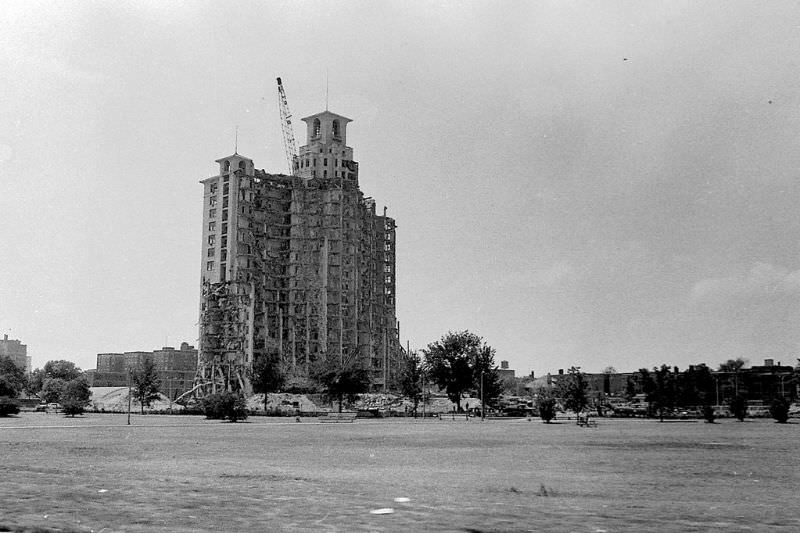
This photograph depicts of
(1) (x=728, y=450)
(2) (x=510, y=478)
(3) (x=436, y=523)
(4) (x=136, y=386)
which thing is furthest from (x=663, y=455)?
(4) (x=136, y=386)

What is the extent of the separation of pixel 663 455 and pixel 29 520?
20989 mm

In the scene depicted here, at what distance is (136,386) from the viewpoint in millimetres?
106188

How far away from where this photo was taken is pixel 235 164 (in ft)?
521

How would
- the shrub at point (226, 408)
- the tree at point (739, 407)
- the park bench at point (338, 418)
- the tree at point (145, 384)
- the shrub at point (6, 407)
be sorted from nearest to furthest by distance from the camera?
the shrub at point (226, 408) → the shrub at point (6, 407) → the park bench at point (338, 418) → the tree at point (739, 407) → the tree at point (145, 384)

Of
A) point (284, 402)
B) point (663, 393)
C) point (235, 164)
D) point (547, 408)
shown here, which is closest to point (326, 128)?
point (235, 164)

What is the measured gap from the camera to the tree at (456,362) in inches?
4542

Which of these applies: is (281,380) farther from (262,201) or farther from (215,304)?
(262,201)

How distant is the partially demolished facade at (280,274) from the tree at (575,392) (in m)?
80.0

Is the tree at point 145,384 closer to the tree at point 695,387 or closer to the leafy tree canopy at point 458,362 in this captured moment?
the leafy tree canopy at point 458,362

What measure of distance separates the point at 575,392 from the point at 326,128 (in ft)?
361

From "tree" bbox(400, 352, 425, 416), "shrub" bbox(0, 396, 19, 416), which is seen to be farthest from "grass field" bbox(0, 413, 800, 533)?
"tree" bbox(400, 352, 425, 416)

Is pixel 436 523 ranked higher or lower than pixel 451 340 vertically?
lower

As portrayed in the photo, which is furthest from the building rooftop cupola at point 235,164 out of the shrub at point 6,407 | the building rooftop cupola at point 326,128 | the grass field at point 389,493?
the grass field at point 389,493

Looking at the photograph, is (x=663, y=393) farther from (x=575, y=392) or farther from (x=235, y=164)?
(x=235, y=164)
